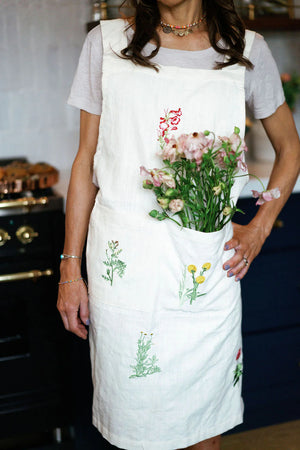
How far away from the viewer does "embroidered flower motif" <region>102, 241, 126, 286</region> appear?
1.31m

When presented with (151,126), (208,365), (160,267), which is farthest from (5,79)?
(208,365)

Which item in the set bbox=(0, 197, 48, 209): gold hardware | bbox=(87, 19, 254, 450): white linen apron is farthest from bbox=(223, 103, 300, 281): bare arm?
bbox=(0, 197, 48, 209): gold hardware

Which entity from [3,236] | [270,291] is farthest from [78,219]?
[270,291]

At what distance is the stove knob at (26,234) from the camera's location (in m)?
1.83

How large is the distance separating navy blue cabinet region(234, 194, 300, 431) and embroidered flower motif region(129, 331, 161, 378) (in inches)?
31.5

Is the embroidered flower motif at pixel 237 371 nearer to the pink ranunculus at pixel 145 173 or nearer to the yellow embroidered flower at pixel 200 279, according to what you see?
the yellow embroidered flower at pixel 200 279

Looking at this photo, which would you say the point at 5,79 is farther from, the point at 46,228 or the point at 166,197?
the point at 166,197

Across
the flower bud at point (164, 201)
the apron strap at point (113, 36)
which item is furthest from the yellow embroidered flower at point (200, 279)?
the apron strap at point (113, 36)

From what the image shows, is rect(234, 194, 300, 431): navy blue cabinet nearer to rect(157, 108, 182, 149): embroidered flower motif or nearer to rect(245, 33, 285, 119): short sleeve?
rect(245, 33, 285, 119): short sleeve

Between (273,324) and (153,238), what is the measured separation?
39.9 inches

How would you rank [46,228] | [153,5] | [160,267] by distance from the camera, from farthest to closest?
[46,228], [153,5], [160,267]

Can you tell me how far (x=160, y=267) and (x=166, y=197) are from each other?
186mm

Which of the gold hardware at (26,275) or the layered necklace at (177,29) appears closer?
the layered necklace at (177,29)

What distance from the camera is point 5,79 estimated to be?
→ 2.26 metres
